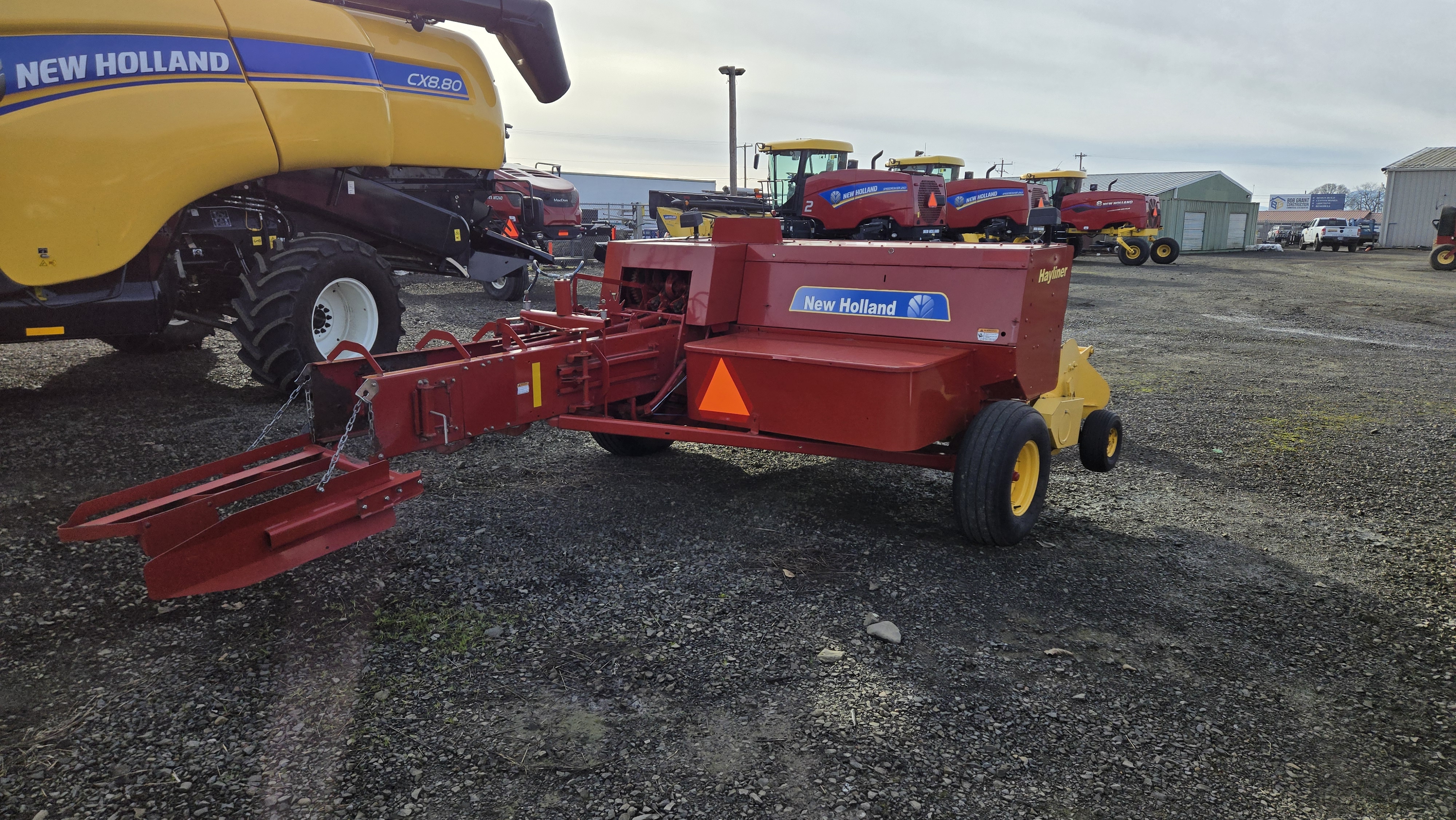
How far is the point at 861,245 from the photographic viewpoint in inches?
176

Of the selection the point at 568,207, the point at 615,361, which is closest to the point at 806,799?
the point at 615,361

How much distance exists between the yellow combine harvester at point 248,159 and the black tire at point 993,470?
4.49 meters

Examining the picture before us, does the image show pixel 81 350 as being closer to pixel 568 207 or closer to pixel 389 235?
pixel 389 235

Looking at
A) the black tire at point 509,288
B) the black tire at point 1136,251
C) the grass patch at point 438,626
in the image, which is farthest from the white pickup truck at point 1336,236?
the grass patch at point 438,626

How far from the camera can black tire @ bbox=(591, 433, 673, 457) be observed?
17.5 ft

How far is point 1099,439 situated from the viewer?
5.05 metres

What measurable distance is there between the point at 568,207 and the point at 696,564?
693 inches

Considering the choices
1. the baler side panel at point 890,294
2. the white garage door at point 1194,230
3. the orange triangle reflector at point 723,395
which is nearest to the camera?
the baler side panel at point 890,294

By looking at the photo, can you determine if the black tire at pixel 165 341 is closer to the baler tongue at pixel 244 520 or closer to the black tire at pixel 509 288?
the black tire at pixel 509 288

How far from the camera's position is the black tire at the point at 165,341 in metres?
8.05

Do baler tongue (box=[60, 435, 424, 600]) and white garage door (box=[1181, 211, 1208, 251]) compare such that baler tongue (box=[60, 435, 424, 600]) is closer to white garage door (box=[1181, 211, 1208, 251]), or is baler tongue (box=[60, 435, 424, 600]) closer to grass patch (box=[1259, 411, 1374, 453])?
grass patch (box=[1259, 411, 1374, 453])

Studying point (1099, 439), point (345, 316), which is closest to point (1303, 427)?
point (1099, 439)

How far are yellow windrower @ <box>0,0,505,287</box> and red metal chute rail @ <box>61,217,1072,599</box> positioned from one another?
5.56ft

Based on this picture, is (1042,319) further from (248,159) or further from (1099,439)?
(248,159)
